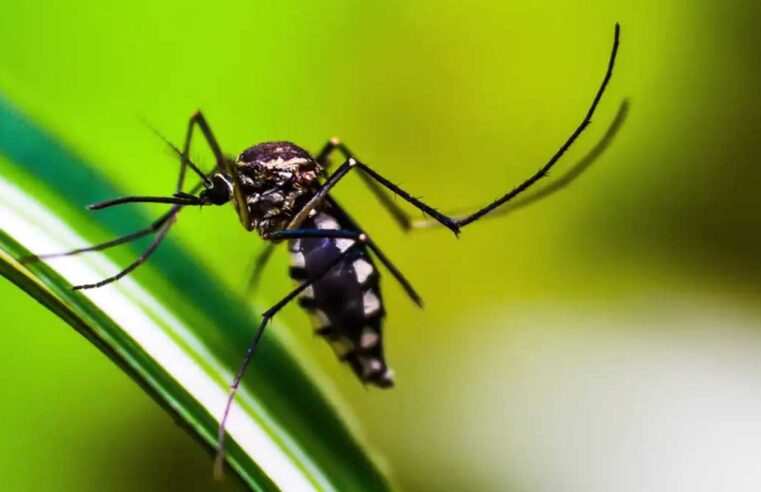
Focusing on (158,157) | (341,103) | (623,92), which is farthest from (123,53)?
(623,92)

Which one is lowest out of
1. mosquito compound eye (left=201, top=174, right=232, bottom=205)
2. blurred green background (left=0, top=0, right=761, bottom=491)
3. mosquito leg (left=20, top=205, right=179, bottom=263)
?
blurred green background (left=0, top=0, right=761, bottom=491)

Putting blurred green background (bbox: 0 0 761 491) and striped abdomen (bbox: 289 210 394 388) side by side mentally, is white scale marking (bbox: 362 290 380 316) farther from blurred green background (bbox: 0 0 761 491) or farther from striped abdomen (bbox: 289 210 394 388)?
blurred green background (bbox: 0 0 761 491)

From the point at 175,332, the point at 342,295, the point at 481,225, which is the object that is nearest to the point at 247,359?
the point at 175,332

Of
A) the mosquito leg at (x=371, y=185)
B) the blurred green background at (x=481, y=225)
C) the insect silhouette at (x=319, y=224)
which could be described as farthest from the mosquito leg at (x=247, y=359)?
the blurred green background at (x=481, y=225)

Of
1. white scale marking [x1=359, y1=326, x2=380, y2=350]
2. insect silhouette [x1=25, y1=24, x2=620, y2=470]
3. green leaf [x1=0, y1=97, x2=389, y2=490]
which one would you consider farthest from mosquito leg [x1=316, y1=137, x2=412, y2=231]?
green leaf [x1=0, y1=97, x2=389, y2=490]

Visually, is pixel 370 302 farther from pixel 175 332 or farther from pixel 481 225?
pixel 481 225

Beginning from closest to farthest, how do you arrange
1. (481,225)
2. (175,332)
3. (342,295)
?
(175,332)
(342,295)
(481,225)

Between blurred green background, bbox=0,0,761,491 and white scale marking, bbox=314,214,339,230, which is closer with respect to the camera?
white scale marking, bbox=314,214,339,230
